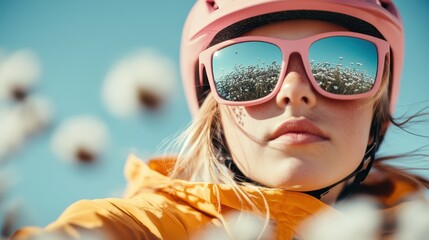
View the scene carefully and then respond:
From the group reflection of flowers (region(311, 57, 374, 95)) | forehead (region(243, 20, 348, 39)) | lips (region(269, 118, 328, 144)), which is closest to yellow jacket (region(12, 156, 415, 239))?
lips (region(269, 118, 328, 144))

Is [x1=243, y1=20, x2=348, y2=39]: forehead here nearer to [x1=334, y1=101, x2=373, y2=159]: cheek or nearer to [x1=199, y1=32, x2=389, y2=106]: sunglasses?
[x1=199, y1=32, x2=389, y2=106]: sunglasses

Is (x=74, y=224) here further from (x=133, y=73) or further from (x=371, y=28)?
(x=371, y=28)

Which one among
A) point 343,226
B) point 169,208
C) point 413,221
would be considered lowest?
point 413,221

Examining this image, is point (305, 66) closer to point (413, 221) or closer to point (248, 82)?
point (248, 82)

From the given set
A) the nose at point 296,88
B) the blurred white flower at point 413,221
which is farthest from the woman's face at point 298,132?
the blurred white flower at point 413,221

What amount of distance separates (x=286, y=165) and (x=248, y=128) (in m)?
0.13

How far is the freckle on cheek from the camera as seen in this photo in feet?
Answer: 4.05

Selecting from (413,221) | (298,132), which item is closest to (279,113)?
(298,132)

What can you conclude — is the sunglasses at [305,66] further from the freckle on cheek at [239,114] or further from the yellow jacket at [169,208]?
the yellow jacket at [169,208]

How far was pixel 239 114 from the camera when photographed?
125cm

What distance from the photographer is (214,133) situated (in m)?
1.38

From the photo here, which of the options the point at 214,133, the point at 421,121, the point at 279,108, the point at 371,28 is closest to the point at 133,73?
the point at 279,108

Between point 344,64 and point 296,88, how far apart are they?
138 millimetres

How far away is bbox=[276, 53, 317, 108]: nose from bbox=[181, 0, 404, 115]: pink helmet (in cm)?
13
